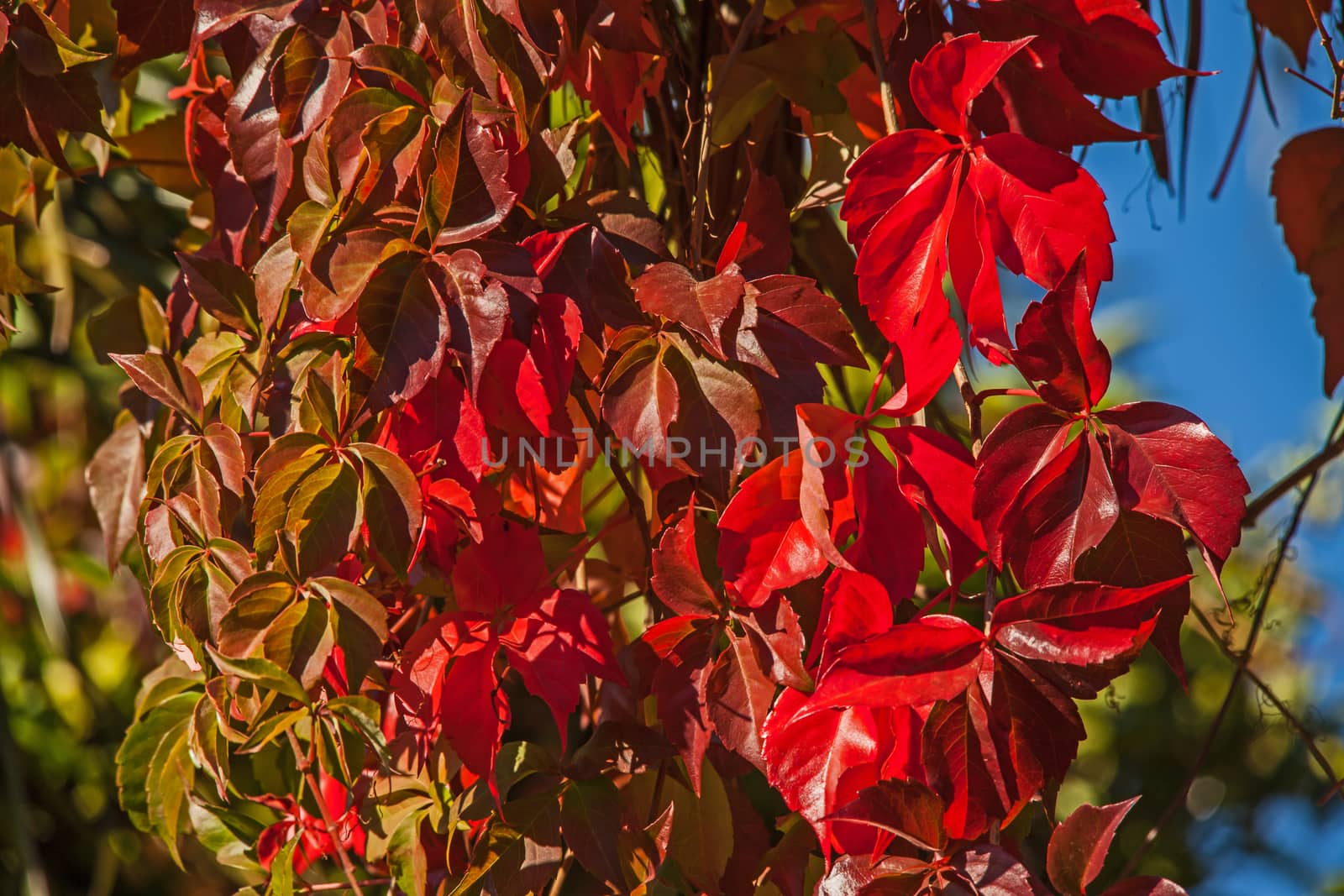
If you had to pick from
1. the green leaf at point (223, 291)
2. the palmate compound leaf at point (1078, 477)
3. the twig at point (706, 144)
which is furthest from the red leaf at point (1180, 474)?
the green leaf at point (223, 291)

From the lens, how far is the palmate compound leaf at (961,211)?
0.45 m

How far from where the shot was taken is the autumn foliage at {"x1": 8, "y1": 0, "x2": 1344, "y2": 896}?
421 millimetres

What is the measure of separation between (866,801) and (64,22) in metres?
0.66

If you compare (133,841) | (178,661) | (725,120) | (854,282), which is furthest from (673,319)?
(133,841)

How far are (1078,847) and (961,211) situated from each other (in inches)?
10.3

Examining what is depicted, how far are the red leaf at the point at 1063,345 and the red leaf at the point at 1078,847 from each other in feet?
0.53

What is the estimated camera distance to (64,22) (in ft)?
2.29

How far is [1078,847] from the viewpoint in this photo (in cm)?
43

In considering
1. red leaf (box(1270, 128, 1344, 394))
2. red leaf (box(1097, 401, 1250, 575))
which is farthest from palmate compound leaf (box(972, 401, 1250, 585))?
red leaf (box(1270, 128, 1344, 394))

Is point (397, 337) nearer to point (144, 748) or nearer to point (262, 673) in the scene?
point (262, 673)

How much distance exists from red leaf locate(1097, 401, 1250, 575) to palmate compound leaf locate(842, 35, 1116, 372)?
2.4 inches

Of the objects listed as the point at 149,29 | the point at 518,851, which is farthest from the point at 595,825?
the point at 149,29

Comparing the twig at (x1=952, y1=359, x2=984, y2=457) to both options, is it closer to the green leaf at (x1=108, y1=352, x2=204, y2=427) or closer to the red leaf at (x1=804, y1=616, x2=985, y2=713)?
the red leaf at (x1=804, y1=616, x2=985, y2=713)

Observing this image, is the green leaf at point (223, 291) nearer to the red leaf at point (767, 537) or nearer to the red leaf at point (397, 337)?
the red leaf at point (397, 337)
